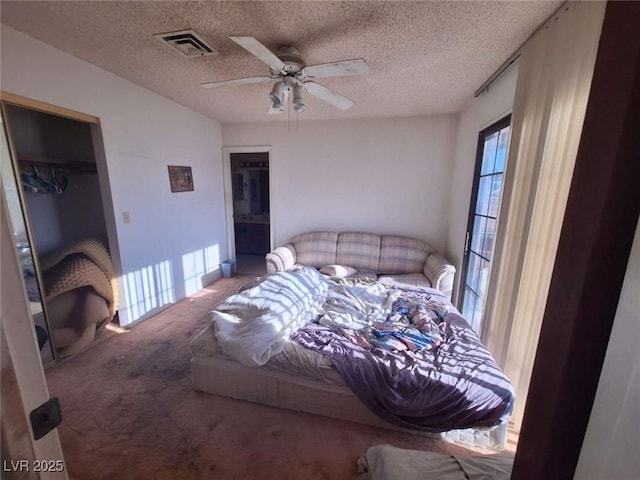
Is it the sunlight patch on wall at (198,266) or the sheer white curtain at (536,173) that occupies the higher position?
the sheer white curtain at (536,173)

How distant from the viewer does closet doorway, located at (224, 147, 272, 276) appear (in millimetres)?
4969

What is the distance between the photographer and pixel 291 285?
224cm

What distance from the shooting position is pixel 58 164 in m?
2.49

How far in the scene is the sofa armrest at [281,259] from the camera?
3345 mm

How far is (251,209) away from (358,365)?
445 cm

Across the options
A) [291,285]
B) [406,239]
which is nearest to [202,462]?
[291,285]

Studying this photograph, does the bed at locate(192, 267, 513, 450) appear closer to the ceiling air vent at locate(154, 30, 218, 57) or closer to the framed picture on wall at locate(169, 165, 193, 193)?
the ceiling air vent at locate(154, 30, 218, 57)

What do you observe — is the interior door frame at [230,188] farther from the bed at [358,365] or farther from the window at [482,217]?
the window at [482,217]

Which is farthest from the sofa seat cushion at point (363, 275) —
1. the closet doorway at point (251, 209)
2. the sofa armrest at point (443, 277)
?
the closet doorway at point (251, 209)

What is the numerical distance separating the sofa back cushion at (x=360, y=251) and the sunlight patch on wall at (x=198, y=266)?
77.2 inches

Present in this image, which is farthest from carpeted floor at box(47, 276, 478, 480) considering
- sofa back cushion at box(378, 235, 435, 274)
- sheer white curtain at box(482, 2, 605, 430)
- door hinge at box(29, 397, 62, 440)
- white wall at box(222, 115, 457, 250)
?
white wall at box(222, 115, 457, 250)

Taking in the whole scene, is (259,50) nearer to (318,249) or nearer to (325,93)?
(325,93)

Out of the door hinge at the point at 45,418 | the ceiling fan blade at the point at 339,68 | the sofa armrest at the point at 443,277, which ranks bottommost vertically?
the sofa armrest at the point at 443,277

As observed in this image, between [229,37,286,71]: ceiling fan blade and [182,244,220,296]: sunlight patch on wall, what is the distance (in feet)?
8.74
